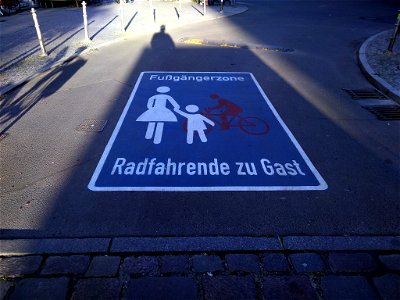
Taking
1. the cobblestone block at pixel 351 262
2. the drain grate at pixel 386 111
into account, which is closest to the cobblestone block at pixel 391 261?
the cobblestone block at pixel 351 262

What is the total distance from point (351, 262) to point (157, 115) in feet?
13.4

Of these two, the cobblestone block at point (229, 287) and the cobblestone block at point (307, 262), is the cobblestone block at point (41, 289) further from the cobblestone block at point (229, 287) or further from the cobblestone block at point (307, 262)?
the cobblestone block at point (307, 262)

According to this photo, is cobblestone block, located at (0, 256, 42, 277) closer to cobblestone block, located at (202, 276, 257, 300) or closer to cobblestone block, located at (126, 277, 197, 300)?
cobblestone block, located at (126, 277, 197, 300)

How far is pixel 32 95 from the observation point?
682 cm

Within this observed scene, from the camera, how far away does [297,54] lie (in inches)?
408

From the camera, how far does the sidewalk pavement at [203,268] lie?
8.85 ft

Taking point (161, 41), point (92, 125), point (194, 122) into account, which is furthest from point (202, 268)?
point (161, 41)

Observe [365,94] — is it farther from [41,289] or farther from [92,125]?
[41,289]

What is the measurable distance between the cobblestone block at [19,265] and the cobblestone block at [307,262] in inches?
98.5

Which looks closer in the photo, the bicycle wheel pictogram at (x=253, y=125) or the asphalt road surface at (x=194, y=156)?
the asphalt road surface at (x=194, y=156)

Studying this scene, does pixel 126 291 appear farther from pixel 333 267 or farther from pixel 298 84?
pixel 298 84

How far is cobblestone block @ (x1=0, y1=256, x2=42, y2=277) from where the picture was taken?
9.35 ft

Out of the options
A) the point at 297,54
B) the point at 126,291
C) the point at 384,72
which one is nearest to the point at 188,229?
the point at 126,291

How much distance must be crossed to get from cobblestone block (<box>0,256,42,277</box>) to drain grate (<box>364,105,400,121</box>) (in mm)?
6233
